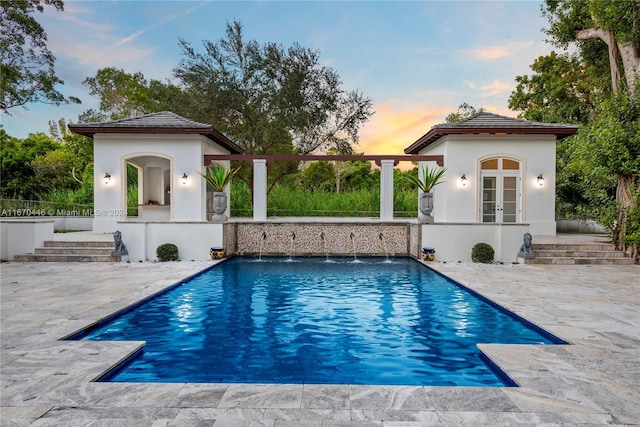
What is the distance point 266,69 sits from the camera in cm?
2128

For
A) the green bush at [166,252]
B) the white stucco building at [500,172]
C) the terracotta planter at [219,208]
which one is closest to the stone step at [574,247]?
the white stucco building at [500,172]

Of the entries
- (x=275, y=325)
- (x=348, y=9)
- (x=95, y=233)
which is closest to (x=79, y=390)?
(x=275, y=325)

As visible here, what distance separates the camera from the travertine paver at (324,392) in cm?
274

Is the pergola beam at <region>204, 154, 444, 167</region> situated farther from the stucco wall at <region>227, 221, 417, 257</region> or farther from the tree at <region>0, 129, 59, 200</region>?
the tree at <region>0, 129, 59, 200</region>

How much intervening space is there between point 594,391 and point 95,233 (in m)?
14.6

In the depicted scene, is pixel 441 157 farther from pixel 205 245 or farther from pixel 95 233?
pixel 95 233

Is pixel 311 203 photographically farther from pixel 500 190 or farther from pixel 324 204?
pixel 500 190

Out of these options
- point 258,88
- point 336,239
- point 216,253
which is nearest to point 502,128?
point 336,239

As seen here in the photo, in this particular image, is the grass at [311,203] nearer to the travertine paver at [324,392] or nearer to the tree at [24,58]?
the tree at [24,58]

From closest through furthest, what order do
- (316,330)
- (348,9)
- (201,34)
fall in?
(316,330)
(348,9)
(201,34)

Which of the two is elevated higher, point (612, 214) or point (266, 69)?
point (266, 69)

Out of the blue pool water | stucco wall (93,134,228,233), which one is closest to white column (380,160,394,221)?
the blue pool water

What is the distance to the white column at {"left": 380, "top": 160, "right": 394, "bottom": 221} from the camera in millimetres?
13898

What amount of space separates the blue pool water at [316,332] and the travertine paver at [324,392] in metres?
0.35
